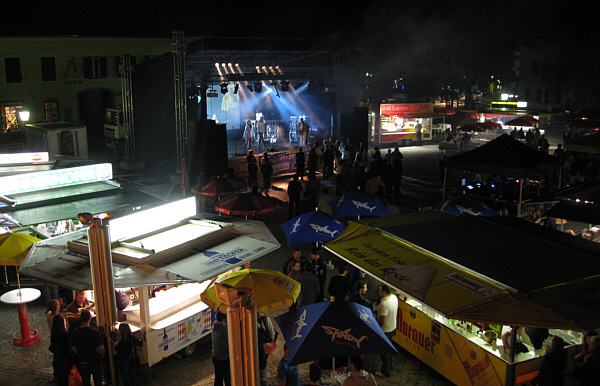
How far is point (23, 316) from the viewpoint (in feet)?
27.8

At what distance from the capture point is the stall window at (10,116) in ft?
82.7

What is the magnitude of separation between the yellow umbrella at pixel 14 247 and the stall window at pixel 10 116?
18.8 metres

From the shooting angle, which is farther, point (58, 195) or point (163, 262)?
point (58, 195)

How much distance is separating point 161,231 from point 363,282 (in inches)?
133

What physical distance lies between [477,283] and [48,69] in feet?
87.1

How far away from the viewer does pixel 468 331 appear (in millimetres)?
7211

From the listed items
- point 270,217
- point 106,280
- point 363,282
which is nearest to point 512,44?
point 270,217

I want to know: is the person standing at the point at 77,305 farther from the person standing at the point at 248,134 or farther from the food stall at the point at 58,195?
the person standing at the point at 248,134

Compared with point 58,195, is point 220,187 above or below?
below

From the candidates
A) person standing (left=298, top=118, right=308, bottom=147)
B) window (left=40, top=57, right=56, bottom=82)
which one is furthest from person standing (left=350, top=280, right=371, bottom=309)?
window (left=40, top=57, right=56, bottom=82)

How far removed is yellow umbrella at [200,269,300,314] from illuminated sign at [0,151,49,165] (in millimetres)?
6504

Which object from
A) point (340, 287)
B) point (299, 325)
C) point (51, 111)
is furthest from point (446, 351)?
point (51, 111)

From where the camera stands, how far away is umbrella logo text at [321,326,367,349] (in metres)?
5.67

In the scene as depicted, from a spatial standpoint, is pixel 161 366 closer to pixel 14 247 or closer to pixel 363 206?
pixel 14 247
